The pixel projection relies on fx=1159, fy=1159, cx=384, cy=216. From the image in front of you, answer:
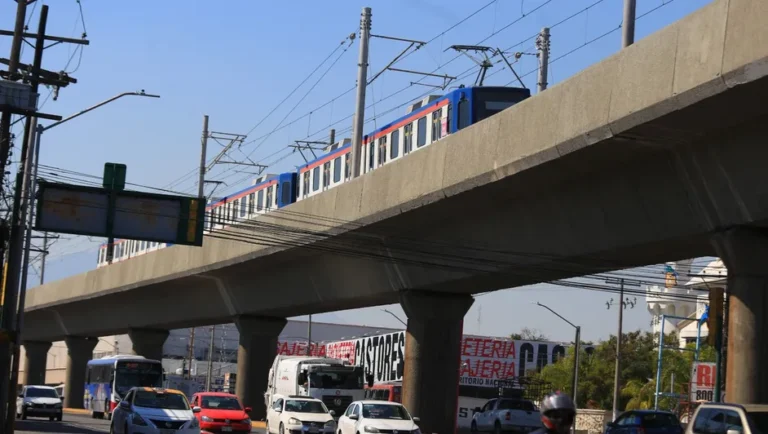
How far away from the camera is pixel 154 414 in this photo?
90.1ft

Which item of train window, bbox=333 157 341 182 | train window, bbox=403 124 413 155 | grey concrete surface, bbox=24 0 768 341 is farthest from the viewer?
train window, bbox=333 157 341 182

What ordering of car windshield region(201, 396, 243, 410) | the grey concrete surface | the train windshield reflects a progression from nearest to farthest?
the grey concrete surface < the train windshield < car windshield region(201, 396, 243, 410)

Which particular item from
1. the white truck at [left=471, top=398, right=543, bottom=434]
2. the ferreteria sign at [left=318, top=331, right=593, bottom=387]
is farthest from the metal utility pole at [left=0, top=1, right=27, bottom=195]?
the ferreteria sign at [left=318, top=331, right=593, bottom=387]

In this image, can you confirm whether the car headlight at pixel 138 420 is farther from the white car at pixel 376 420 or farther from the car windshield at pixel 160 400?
the white car at pixel 376 420

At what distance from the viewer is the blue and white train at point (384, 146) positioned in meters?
34.1

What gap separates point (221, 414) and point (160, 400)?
23.2 feet

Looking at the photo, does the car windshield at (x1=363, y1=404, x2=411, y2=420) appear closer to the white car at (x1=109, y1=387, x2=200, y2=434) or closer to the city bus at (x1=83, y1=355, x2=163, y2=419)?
the white car at (x1=109, y1=387, x2=200, y2=434)

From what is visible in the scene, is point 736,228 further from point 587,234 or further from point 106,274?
point 106,274

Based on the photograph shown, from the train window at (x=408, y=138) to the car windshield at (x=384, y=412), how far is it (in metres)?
8.99

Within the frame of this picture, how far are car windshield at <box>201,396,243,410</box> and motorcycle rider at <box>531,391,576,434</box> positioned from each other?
99.6ft

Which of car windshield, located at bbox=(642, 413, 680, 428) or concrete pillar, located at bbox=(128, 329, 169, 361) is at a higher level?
concrete pillar, located at bbox=(128, 329, 169, 361)

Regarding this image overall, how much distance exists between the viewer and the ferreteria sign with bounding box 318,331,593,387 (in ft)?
220

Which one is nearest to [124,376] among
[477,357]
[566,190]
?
[477,357]

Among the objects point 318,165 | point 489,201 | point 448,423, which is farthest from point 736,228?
point 318,165
